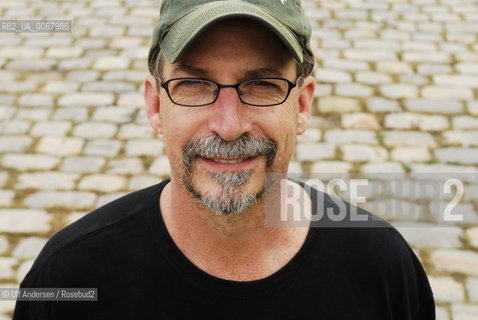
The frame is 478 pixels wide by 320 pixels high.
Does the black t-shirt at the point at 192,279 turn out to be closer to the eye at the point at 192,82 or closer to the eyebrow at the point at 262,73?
the eye at the point at 192,82

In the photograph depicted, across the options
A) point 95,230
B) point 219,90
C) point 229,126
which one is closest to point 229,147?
point 229,126

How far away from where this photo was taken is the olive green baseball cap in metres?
1.77

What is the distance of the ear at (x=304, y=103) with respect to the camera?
2158 mm

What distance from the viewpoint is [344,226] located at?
2.10m

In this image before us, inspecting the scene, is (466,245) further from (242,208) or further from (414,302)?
(242,208)

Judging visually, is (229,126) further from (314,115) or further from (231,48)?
(314,115)

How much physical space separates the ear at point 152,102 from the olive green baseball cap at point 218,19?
A: 158mm

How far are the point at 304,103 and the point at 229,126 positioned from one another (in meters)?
0.48

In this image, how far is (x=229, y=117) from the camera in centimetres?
185

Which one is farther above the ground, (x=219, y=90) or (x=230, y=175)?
(x=219, y=90)

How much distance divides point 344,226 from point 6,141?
3.99 meters

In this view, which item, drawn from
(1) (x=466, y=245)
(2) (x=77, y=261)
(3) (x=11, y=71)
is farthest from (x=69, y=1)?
Result: (2) (x=77, y=261)

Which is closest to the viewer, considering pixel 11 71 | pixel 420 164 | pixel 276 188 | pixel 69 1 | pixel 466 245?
pixel 276 188

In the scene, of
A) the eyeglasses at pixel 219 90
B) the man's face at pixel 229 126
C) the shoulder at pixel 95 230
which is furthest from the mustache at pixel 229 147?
the shoulder at pixel 95 230
